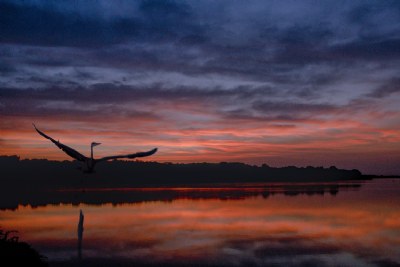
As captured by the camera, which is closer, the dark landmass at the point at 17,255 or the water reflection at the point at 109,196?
the dark landmass at the point at 17,255

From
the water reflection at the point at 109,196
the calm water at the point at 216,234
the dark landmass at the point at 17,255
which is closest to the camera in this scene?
the dark landmass at the point at 17,255

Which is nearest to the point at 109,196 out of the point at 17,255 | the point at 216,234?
the point at 216,234

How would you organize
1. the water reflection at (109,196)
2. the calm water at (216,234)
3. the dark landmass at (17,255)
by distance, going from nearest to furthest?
the dark landmass at (17,255) → the calm water at (216,234) → the water reflection at (109,196)

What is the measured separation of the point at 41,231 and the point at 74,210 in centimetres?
1044

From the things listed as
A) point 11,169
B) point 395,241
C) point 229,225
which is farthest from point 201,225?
point 11,169

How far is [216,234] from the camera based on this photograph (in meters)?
25.0

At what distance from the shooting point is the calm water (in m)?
18.8

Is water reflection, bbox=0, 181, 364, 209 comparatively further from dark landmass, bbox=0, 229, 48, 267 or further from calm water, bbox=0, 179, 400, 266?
dark landmass, bbox=0, 229, 48, 267

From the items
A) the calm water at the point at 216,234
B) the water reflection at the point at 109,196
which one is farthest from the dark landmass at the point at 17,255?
the water reflection at the point at 109,196

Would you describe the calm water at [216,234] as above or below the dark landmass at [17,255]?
below

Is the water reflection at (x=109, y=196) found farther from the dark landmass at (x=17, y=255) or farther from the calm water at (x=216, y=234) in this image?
the dark landmass at (x=17, y=255)

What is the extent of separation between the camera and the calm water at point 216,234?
18.8 m

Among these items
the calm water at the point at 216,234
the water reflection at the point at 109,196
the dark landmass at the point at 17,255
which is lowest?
the calm water at the point at 216,234

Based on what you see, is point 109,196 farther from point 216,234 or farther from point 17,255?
point 17,255
